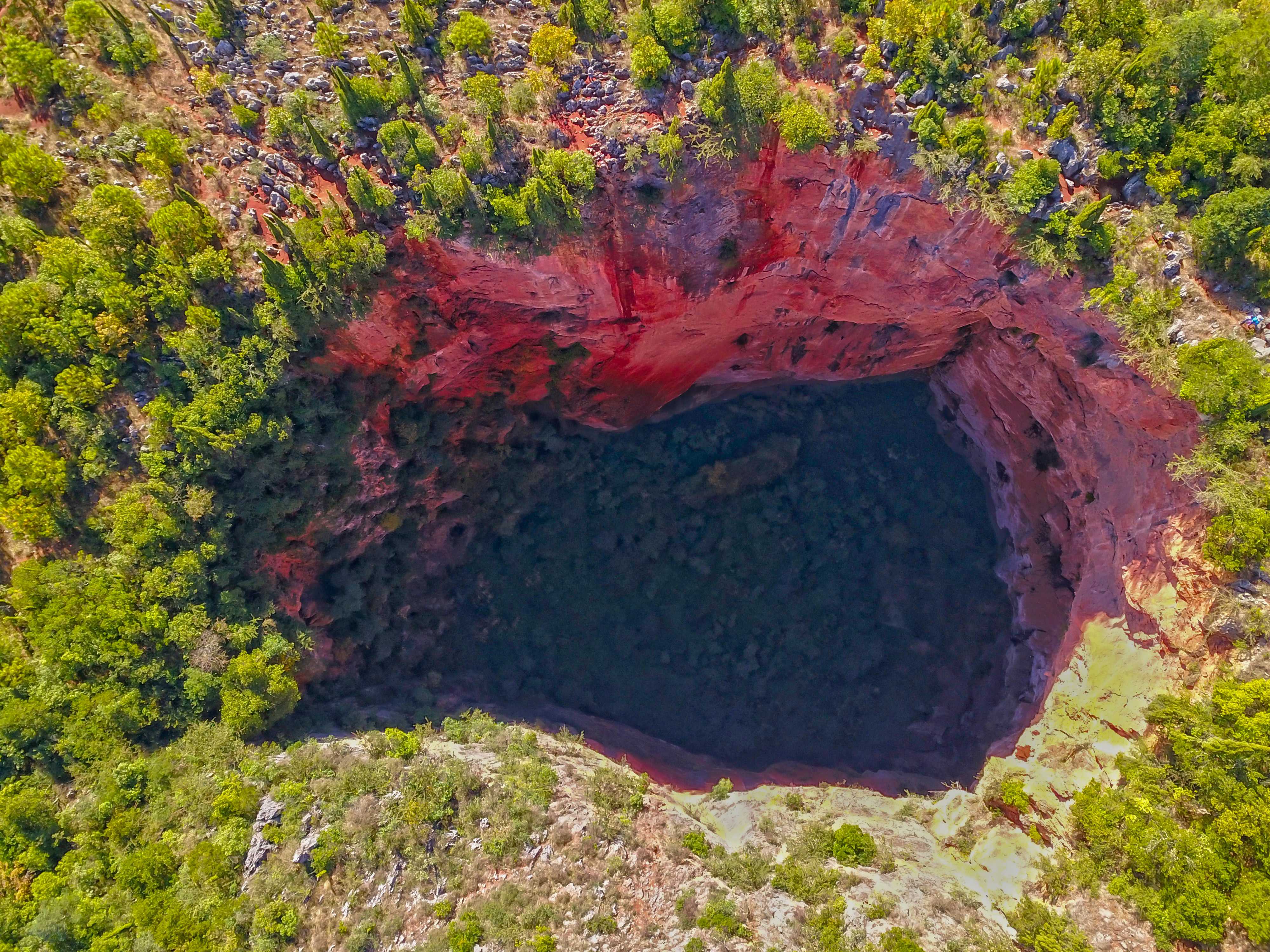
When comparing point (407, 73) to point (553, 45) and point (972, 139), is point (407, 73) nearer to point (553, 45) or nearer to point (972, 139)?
point (553, 45)

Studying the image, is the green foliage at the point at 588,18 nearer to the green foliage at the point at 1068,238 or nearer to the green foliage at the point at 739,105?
the green foliage at the point at 739,105

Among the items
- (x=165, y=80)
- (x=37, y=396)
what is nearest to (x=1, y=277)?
(x=37, y=396)

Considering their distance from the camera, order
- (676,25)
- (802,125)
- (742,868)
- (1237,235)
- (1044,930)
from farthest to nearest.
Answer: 1. (742,868)
2. (676,25)
3. (802,125)
4. (1044,930)
5. (1237,235)

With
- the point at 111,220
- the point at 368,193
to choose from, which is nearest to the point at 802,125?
the point at 368,193

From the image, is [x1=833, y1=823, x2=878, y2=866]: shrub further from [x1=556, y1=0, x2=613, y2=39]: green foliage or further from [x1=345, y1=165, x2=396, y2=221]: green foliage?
[x1=556, y1=0, x2=613, y2=39]: green foliage

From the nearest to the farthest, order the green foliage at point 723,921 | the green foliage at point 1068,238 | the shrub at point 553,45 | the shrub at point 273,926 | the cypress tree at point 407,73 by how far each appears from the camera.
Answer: the shrub at point 273,926 → the green foliage at point 723,921 → the green foliage at point 1068,238 → the cypress tree at point 407,73 → the shrub at point 553,45

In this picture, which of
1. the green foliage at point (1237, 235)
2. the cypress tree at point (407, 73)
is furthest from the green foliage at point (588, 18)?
the green foliage at point (1237, 235)
